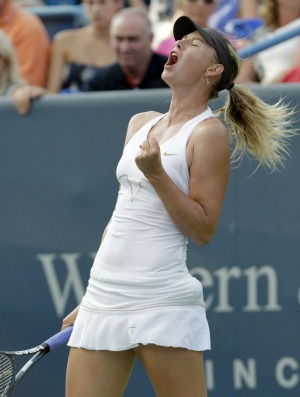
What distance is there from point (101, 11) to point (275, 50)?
1.21m

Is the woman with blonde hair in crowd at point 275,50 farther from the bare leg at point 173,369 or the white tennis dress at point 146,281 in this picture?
the bare leg at point 173,369

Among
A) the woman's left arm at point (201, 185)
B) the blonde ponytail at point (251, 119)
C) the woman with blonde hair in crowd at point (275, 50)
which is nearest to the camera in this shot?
the woman's left arm at point (201, 185)

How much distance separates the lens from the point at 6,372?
12.1 ft

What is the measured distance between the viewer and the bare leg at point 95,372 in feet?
11.2

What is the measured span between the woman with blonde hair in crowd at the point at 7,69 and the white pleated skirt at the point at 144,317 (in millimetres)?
2325

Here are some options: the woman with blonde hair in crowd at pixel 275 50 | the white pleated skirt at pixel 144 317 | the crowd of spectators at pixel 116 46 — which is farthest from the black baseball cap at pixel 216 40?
the woman with blonde hair in crowd at pixel 275 50

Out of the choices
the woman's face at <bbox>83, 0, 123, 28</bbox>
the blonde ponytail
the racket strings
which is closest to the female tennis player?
the blonde ponytail

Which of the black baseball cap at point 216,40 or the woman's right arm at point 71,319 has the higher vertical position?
the black baseball cap at point 216,40

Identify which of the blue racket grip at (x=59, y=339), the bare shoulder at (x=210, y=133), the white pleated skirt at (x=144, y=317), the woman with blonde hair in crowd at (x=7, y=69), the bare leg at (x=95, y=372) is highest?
the woman with blonde hair in crowd at (x=7, y=69)

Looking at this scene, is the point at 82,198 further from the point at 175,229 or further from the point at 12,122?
the point at 175,229

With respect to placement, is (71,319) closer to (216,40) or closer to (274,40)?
(216,40)

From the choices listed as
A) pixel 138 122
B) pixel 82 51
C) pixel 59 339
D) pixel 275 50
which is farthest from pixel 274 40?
pixel 59 339

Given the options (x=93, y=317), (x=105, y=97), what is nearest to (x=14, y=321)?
(x=105, y=97)

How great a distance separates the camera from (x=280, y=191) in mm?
4684
